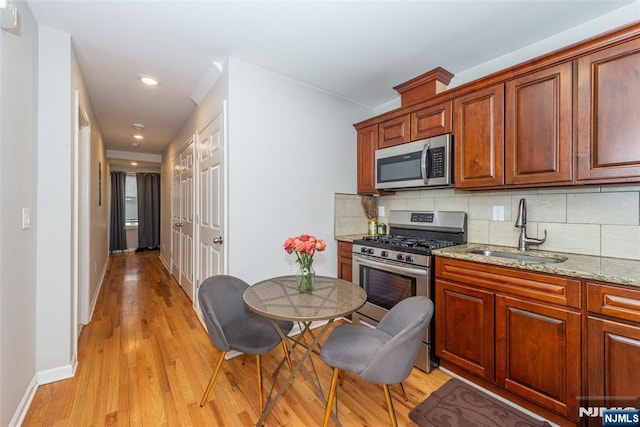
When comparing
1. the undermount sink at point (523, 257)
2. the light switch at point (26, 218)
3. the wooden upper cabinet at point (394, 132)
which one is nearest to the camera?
the light switch at point (26, 218)

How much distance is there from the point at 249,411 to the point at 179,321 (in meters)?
1.76

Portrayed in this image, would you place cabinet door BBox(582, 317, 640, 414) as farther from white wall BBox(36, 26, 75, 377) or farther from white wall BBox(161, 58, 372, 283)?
white wall BBox(36, 26, 75, 377)

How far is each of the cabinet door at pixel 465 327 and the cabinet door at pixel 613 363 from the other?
48cm

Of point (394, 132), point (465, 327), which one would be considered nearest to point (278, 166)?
point (394, 132)

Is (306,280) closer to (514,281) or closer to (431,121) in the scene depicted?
(514,281)

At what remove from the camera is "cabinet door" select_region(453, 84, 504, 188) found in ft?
6.72

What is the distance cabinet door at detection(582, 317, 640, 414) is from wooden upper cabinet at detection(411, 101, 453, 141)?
164 centimetres

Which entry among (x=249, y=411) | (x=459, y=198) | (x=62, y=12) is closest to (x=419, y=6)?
(x=459, y=198)

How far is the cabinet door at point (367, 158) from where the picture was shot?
3072 millimetres

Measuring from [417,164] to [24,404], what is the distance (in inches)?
128

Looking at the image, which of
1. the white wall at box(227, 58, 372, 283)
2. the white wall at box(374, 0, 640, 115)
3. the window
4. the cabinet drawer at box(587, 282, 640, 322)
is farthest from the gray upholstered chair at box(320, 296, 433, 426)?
the window

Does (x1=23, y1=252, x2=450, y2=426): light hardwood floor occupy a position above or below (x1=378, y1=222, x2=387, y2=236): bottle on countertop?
below

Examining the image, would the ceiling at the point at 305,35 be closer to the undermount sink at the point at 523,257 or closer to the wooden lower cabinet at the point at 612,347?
the undermount sink at the point at 523,257

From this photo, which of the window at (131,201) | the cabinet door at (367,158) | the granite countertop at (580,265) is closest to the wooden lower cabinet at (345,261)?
the cabinet door at (367,158)
